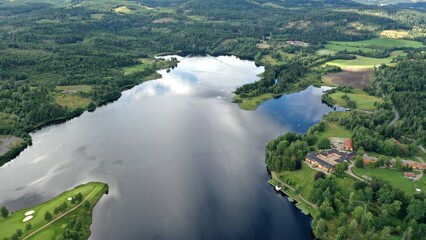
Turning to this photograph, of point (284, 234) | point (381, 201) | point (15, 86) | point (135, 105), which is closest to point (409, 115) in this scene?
point (381, 201)

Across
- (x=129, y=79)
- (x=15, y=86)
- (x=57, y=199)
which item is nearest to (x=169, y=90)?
→ (x=129, y=79)

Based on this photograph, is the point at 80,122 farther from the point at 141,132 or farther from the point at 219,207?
the point at 219,207

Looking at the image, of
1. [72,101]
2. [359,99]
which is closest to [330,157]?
[359,99]

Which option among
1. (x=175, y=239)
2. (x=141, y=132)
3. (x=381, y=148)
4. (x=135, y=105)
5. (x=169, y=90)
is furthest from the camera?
(x=169, y=90)

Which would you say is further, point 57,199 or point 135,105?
point 135,105

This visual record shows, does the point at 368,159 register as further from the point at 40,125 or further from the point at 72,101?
the point at 72,101

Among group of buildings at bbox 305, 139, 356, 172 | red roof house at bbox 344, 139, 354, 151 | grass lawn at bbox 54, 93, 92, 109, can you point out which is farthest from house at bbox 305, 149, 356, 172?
grass lawn at bbox 54, 93, 92, 109

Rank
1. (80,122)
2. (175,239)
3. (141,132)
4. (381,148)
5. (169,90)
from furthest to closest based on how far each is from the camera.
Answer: (169,90) → (80,122) → (141,132) → (381,148) → (175,239)

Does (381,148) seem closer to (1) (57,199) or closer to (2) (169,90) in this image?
(1) (57,199)
